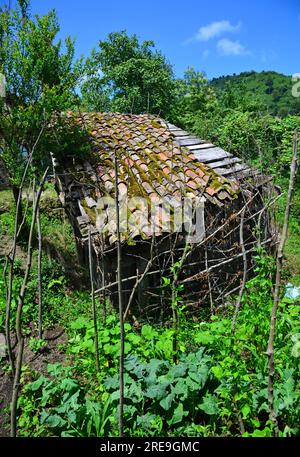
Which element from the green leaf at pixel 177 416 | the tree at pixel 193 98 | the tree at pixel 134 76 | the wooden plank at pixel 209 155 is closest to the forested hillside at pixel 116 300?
the green leaf at pixel 177 416

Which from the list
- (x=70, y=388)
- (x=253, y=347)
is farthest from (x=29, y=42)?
(x=253, y=347)

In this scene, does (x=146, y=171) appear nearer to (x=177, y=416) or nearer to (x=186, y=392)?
(x=186, y=392)

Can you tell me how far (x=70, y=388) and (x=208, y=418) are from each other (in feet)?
4.51

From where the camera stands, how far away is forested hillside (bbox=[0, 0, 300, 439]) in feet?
9.37

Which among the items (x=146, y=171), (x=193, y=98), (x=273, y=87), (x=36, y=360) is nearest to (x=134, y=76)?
(x=193, y=98)

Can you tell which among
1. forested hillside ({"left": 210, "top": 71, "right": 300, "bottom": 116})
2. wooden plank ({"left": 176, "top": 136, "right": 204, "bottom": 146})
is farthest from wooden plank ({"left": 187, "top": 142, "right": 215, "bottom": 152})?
forested hillside ({"left": 210, "top": 71, "right": 300, "bottom": 116})

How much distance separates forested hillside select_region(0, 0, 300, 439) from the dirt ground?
2 centimetres

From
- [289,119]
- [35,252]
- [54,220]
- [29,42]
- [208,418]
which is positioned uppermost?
[289,119]

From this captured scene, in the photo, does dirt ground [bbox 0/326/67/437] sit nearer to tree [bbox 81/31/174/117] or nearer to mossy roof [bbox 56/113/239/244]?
mossy roof [bbox 56/113/239/244]

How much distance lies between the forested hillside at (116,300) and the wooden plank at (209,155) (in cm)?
27

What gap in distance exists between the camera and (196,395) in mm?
3045

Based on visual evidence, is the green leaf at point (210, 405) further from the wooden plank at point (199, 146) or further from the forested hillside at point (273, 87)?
the forested hillside at point (273, 87)
